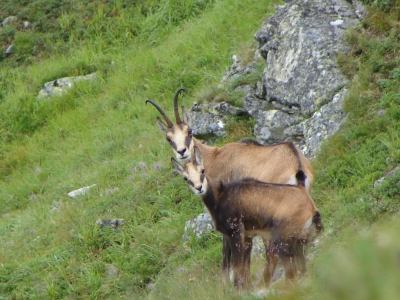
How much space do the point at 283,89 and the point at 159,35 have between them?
19.4 ft

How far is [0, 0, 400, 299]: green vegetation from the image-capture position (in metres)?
6.89

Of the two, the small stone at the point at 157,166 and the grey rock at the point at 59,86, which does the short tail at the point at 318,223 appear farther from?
the grey rock at the point at 59,86

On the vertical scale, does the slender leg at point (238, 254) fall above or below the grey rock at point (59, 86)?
above

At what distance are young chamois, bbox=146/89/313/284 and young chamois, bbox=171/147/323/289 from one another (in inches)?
8.5

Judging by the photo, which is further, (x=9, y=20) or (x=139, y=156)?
(x=9, y=20)

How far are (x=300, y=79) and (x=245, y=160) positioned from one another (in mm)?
2164

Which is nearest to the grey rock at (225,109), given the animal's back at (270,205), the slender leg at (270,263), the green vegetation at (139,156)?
the green vegetation at (139,156)

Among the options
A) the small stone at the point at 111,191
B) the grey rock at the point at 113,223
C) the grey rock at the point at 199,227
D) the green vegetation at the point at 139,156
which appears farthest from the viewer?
the small stone at the point at 111,191

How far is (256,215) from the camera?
21.6 feet

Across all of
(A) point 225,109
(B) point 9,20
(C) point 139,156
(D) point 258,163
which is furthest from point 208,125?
(B) point 9,20

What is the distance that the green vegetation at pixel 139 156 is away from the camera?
689 cm

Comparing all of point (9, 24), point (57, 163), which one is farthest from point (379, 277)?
point (9, 24)

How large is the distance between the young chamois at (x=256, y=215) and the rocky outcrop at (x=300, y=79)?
232 centimetres

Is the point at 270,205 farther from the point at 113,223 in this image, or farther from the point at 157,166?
the point at 157,166
